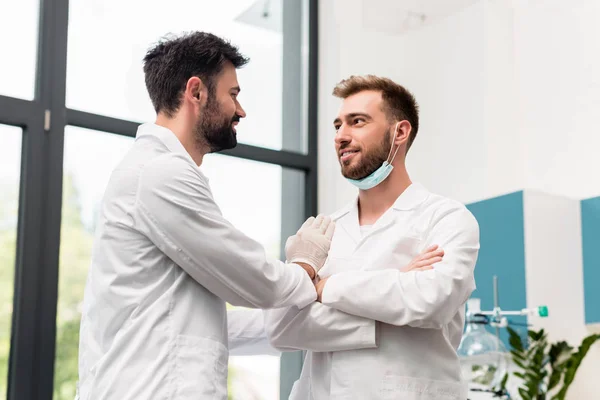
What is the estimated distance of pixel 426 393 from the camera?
199 centimetres

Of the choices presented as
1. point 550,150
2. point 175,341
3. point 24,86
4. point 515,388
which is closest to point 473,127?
point 550,150

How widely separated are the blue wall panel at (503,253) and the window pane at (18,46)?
2.04 metres

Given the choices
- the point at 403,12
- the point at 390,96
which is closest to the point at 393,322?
the point at 390,96

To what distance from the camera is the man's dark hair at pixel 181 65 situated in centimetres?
203

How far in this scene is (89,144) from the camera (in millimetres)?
3752

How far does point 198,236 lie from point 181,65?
48 cm

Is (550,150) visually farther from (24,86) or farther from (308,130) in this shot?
(24,86)

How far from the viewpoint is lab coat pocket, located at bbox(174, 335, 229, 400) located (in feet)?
5.69

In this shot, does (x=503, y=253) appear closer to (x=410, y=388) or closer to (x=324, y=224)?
(x=324, y=224)

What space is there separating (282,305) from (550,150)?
2.22 metres

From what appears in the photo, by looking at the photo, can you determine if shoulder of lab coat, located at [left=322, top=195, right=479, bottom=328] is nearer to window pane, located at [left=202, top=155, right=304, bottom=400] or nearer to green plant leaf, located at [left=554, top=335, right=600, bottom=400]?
green plant leaf, located at [left=554, top=335, right=600, bottom=400]

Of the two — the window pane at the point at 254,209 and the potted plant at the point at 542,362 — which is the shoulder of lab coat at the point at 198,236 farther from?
the window pane at the point at 254,209

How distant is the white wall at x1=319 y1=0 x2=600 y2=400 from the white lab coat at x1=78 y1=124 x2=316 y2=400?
183 centimetres

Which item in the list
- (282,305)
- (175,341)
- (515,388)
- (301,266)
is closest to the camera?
(175,341)
